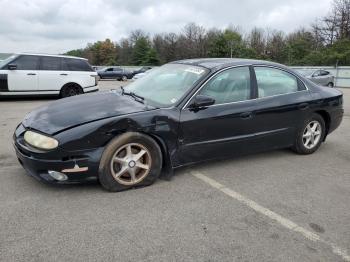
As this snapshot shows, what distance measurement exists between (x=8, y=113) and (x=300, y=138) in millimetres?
7257

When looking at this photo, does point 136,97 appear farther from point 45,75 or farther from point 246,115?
point 45,75

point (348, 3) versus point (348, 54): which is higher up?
point (348, 3)

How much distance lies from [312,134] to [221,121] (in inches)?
78.7

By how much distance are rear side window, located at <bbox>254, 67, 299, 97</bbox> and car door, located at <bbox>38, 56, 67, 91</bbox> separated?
8.70 metres

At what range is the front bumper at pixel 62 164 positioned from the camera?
12.3ft

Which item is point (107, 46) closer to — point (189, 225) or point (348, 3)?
point (348, 3)

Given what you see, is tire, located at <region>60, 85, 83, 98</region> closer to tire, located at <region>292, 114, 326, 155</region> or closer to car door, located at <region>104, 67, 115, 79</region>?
tire, located at <region>292, 114, 326, 155</region>

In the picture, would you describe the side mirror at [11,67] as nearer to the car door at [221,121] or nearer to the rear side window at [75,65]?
the rear side window at [75,65]

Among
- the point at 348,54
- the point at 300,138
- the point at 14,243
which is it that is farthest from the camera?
the point at 348,54

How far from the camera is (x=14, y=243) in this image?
9.69 ft

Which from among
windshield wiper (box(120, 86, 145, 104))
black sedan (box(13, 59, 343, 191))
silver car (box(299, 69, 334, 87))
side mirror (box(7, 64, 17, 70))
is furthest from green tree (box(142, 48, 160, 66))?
windshield wiper (box(120, 86, 145, 104))

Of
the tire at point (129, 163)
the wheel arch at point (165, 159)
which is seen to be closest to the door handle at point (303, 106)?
the wheel arch at point (165, 159)

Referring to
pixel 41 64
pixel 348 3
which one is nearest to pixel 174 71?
pixel 41 64

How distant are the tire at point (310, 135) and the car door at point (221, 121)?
3.50ft
